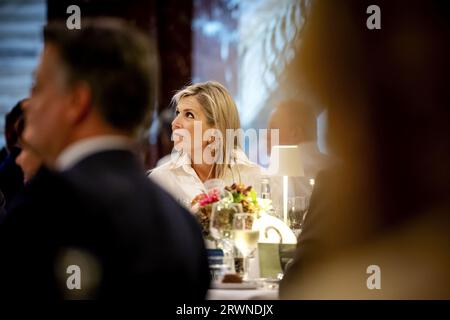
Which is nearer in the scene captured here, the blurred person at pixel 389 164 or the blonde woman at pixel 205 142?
the blurred person at pixel 389 164

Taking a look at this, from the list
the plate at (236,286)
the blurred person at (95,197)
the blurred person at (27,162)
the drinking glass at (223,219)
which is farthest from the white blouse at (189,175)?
the blurred person at (95,197)

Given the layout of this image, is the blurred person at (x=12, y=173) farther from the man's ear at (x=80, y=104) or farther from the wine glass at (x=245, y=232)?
the man's ear at (x=80, y=104)

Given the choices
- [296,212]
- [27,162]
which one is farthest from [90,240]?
[27,162]

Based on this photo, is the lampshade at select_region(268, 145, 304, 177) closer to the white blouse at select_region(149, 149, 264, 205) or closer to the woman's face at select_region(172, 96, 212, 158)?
the white blouse at select_region(149, 149, 264, 205)

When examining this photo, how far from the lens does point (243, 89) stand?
195 inches

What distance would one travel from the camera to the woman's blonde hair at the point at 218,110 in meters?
3.73

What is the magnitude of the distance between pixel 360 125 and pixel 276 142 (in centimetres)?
227

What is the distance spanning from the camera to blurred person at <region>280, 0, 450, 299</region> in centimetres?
224

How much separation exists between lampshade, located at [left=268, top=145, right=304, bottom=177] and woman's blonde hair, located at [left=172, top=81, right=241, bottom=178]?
309 millimetres

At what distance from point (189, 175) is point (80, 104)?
2358mm

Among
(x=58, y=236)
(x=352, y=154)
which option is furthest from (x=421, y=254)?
(x=58, y=236)

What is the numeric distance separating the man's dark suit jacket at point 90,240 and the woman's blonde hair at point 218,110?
98.4 inches

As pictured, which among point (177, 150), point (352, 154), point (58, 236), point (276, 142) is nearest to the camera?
point (58, 236)

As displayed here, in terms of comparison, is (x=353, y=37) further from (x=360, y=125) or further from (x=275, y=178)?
(x=275, y=178)
